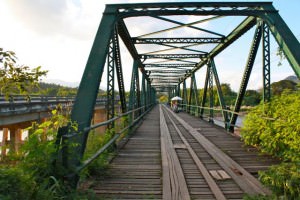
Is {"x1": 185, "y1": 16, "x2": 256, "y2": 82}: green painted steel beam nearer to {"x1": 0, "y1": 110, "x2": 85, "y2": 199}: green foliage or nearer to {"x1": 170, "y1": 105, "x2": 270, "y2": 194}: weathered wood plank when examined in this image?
{"x1": 170, "y1": 105, "x2": 270, "y2": 194}: weathered wood plank

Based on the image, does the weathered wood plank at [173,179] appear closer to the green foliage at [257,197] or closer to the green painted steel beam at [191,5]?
the green foliage at [257,197]

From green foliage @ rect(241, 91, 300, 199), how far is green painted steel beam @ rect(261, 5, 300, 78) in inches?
33.7

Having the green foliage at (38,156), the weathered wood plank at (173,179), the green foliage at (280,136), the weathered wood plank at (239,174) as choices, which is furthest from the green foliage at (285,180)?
the green foliage at (38,156)

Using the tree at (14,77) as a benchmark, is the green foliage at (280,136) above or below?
below

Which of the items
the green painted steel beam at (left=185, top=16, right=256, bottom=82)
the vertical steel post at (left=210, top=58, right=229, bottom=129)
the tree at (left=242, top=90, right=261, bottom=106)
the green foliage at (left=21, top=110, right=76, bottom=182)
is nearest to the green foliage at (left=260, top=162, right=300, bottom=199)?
the green foliage at (left=21, top=110, right=76, bottom=182)

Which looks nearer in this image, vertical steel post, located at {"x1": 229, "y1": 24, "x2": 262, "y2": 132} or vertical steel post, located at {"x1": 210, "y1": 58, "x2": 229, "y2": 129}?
vertical steel post, located at {"x1": 229, "y1": 24, "x2": 262, "y2": 132}

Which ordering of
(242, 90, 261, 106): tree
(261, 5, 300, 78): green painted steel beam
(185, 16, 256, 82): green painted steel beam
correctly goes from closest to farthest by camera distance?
(261, 5, 300, 78): green painted steel beam
(185, 16, 256, 82): green painted steel beam
(242, 90, 261, 106): tree

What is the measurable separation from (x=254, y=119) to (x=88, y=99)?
4.76m

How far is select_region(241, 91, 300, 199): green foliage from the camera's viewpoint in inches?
127

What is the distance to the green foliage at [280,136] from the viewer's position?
3234mm

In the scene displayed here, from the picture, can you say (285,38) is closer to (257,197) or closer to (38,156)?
(257,197)

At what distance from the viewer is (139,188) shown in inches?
164

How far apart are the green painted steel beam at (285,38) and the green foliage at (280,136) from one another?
2.81 feet

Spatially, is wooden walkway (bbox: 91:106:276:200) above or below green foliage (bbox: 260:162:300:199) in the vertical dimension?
below
